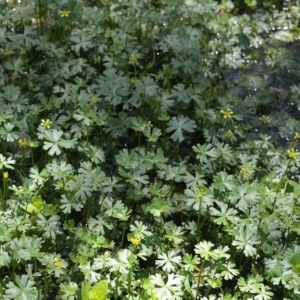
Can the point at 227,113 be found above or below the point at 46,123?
below

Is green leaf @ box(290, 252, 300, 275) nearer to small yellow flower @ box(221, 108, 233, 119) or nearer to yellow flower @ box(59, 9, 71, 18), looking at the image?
small yellow flower @ box(221, 108, 233, 119)

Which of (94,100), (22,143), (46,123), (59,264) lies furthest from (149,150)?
(59,264)

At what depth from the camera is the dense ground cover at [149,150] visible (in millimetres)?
3074

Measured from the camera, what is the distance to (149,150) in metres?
3.67

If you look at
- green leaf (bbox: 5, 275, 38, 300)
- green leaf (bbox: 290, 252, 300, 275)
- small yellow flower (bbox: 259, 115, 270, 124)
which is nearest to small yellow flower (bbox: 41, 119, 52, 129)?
green leaf (bbox: 5, 275, 38, 300)

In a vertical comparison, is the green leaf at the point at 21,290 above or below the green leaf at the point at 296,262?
above

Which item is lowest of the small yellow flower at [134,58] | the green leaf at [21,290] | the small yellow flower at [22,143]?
the green leaf at [21,290]

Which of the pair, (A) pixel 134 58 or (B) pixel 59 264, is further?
(A) pixel 134 58

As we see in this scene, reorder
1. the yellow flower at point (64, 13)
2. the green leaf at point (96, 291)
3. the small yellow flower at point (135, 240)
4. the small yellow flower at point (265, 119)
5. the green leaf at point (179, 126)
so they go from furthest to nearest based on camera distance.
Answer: the yellow flower at point (64, 13)
the small yellow flower at point (265, 119)
the green leaf at point (179, 126)
the small yellow flower at point (135, 240)
the green leaf at point (96, 291)

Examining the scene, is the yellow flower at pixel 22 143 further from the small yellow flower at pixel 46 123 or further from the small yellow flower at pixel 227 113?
the small yellow flower at pixel 227 113

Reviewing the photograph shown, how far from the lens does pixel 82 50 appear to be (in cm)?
430

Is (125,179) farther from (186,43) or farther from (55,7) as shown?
(55,7)

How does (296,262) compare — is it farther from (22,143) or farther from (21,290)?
(22,143)

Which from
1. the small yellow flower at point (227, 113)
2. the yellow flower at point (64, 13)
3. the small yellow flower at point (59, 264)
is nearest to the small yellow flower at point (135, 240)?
the small yellow flower at point (59, 264)
